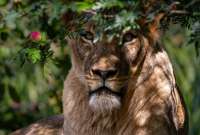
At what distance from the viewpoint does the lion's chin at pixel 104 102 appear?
18.6 ft

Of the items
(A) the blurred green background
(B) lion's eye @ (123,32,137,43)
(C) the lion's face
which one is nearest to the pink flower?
(C) the lion's face

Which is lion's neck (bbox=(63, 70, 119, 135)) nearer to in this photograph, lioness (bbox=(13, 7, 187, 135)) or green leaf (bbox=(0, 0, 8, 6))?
lioness (bbox=(13, 7, 187, 135))

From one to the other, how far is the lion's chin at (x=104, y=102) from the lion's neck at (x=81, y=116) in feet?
0.82

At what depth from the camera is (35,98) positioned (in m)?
9.24

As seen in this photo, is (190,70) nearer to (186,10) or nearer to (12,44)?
(12,44)

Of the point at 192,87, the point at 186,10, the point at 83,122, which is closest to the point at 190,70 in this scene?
the point at 192,87

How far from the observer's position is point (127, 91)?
6035 mm

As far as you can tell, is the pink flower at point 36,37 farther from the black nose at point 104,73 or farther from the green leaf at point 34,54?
the black nose at point 104,73

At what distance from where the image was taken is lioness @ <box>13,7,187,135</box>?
581 cm

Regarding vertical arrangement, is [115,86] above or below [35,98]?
above

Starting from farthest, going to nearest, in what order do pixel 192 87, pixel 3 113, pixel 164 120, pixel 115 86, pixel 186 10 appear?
1. pixel 3 113
2. pixel 192 87
3. pixel 164 120
4. pixel 115 86
5. pixel 186 10

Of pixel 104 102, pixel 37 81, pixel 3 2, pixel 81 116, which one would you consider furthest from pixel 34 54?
pixel 37 81

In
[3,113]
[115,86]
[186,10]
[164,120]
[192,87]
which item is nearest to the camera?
[186,10]

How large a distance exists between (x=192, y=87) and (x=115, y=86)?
2972mm
